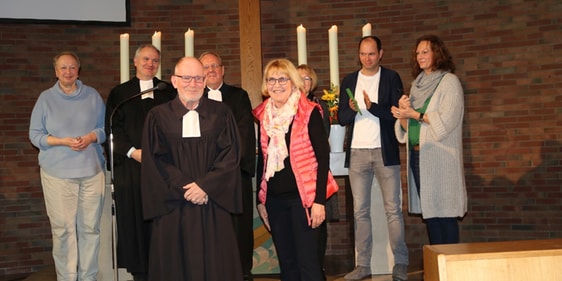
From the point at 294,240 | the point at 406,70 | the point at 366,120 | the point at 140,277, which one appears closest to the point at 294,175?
the point at 294,240

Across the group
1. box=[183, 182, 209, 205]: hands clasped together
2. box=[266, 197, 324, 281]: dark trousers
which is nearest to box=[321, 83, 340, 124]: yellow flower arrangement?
box=[266, 197, 324, 281]: dark trousers

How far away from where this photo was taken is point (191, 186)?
10.7ft

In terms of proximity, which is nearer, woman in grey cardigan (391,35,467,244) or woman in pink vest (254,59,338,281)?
woman in pink vest (254,59,338,281)

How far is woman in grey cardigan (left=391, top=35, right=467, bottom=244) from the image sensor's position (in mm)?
4312

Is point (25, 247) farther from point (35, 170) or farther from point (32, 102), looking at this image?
point (32, 102)

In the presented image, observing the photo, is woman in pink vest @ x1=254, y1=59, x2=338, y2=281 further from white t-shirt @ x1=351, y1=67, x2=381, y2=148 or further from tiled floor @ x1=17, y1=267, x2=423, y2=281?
tiled floor @ x1=17, y1=267, x2=423, y2=281

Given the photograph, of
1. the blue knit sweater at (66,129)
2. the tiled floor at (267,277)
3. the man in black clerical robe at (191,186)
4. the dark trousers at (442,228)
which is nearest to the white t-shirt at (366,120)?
the dark trousers at (442,228)

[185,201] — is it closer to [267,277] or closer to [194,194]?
[194,194]

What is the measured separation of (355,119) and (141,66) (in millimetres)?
1607

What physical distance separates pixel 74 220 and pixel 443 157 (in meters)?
2.71

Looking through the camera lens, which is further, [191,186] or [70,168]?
[70,168]

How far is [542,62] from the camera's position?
617 cm

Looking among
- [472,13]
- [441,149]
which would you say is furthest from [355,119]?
[472,13]

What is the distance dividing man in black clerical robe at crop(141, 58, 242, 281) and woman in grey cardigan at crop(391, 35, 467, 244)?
150 cm
